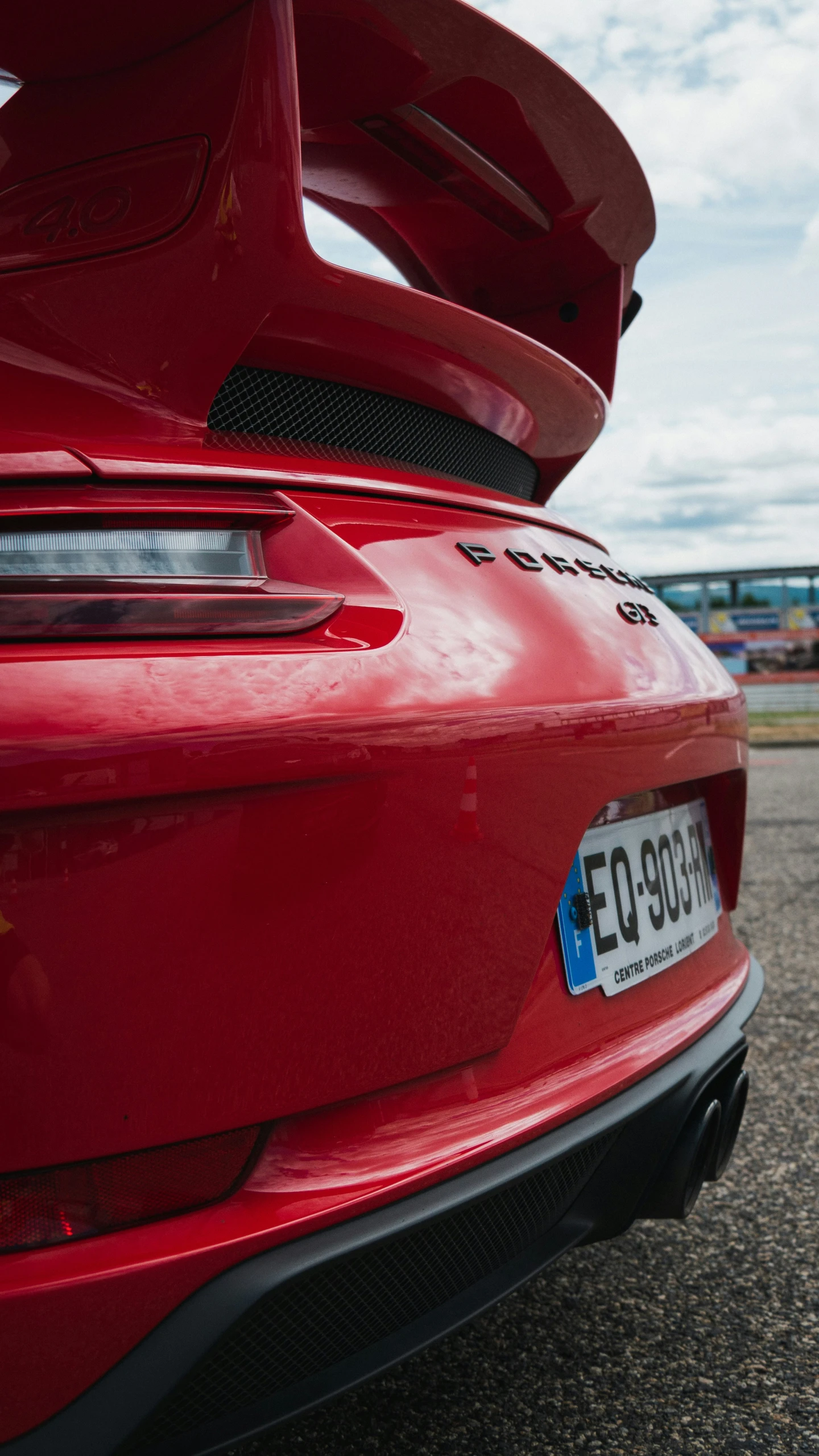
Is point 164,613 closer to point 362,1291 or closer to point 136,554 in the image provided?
point 136,554

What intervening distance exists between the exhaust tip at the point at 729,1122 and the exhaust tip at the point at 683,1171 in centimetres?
6

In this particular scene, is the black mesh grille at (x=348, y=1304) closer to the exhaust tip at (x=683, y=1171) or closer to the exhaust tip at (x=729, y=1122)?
the exhaust tip at (x=683, y=1171)

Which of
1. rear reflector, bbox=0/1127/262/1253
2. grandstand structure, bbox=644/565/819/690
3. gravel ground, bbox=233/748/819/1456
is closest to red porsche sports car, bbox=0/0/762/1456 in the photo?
rear reflector, bbox=0/1127/262/1253

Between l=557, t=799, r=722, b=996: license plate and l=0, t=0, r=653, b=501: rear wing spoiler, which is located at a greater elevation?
l=0, t=0, r=653, b=501: rear wing spoiler

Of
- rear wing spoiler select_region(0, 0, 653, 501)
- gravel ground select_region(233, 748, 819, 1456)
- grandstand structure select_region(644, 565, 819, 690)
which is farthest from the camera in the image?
grandstand structure select_region(644, 565, 819, 690)

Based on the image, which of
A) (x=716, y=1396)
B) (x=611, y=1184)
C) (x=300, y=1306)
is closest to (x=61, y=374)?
(x=300, y=1306)

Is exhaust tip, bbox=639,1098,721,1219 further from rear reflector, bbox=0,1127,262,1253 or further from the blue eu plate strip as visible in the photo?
rear reflector, bbox=0,1127,262,1253

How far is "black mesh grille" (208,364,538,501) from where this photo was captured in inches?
50.1

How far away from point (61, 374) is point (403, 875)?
25.6 inches

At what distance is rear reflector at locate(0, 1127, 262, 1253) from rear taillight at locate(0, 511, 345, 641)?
47 cm

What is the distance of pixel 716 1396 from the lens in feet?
5.16

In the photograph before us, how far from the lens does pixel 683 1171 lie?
4.98ft

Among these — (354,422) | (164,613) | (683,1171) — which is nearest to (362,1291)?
(683,1171)

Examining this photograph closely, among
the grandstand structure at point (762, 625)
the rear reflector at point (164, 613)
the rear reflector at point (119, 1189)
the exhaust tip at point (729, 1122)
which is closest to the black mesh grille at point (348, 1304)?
the rear reflector at point (119, 1189)
